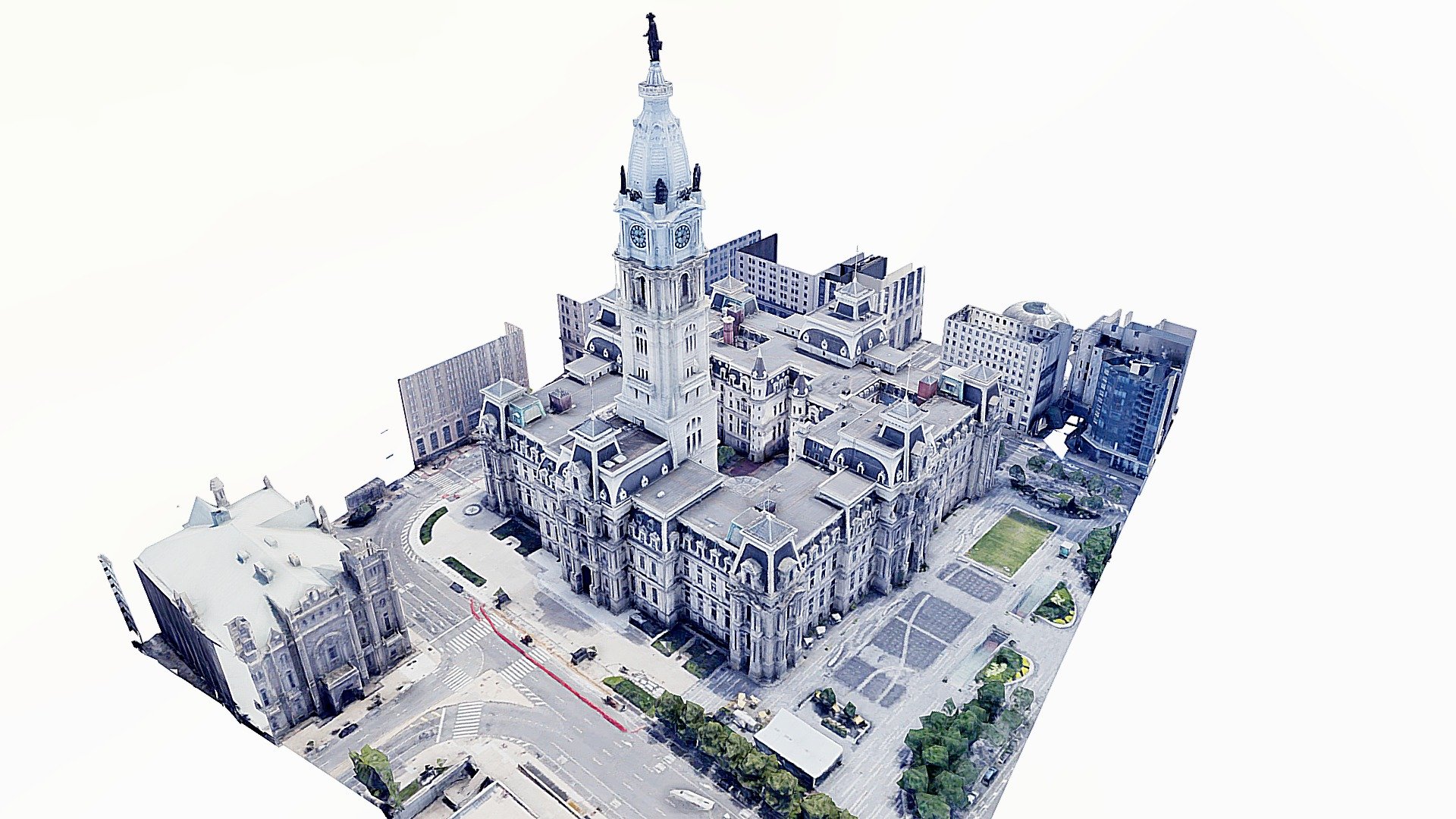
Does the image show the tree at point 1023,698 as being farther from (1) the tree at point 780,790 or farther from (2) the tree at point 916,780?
(1) the tree at point 780,790

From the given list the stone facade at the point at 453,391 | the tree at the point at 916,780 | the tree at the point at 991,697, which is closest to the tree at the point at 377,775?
the tree at the point at 916,780

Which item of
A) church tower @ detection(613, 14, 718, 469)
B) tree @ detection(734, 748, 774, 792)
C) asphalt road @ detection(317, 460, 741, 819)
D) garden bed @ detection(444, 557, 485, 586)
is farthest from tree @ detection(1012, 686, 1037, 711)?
garden bed @ detection(444, 557, 485, 586)

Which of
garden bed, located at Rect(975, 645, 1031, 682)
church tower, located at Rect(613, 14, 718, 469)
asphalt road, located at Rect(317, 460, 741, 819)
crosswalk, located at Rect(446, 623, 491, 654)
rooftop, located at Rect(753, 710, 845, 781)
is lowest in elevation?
asphalt road, located at Rect(317, 460, 741, 819)

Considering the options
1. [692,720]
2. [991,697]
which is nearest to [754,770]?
[692,720]

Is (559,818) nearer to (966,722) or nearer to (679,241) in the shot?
(966,722)

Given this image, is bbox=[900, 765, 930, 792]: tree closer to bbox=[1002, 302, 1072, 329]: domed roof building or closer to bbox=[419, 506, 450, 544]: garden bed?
bbox=[419, 506, 450, 544]: garden bed

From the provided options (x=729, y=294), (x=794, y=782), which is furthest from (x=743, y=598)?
(x=729, y=294)
